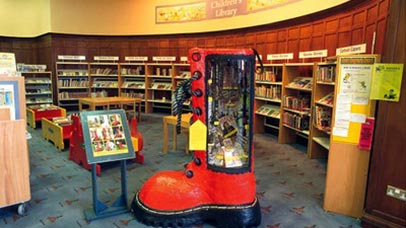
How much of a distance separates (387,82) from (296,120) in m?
3.04

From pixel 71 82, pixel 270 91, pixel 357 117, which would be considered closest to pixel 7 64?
pixel 357 117

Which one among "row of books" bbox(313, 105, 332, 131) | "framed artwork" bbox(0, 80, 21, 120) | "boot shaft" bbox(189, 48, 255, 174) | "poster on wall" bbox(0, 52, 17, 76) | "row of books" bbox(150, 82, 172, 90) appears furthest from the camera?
"row of books" bbox(150, 82, 172, 90)

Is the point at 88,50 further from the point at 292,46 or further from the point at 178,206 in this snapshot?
the point at 178,206

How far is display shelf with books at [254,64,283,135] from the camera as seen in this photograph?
20.5 feet

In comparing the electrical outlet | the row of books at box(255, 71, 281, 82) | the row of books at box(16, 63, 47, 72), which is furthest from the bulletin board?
the row of books at box(16, 63, 47, 72)

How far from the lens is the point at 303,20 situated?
246 inches

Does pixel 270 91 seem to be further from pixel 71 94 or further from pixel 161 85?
pixel 71 94

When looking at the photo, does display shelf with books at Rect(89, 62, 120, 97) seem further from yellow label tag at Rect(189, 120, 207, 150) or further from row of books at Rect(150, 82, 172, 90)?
yellow label tag at Rect(189, 120, 207, 150)

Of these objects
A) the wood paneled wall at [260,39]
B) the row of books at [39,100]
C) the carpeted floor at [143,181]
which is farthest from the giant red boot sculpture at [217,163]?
the row of books at [39,100]

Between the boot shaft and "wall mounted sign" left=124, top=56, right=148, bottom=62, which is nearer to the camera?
the boot shaft

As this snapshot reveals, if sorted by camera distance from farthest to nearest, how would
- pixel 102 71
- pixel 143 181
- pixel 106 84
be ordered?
1. pixel 102 71
2. pixel 106 84
3. pixel 143 181

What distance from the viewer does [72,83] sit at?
1001cm

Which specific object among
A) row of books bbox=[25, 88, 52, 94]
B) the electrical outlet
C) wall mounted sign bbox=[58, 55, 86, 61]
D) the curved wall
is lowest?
the electrical outlet

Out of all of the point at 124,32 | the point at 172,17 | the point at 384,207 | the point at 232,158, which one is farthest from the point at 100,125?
the point at 124,32
